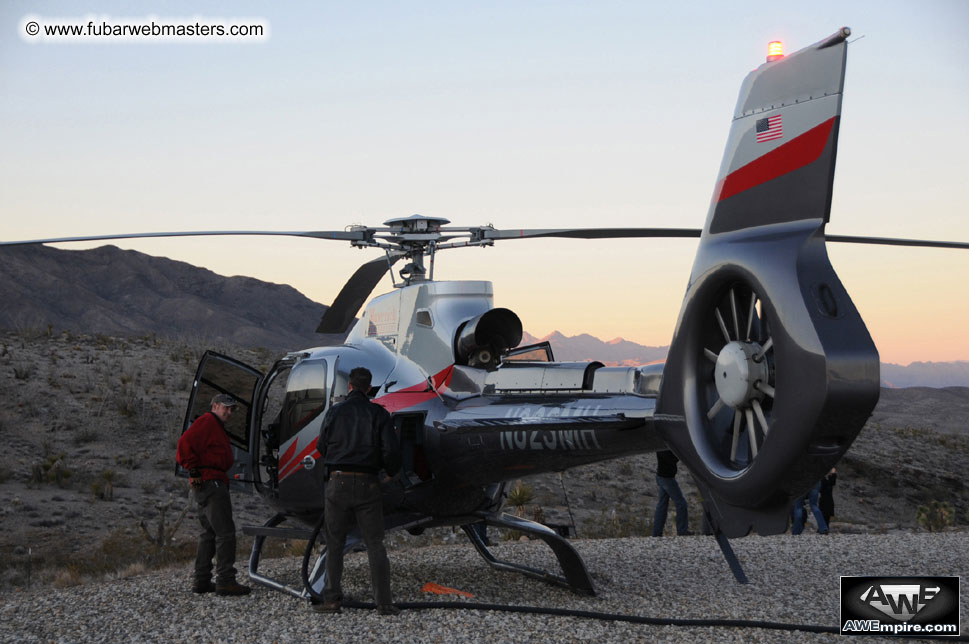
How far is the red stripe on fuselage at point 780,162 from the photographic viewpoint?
527 cm

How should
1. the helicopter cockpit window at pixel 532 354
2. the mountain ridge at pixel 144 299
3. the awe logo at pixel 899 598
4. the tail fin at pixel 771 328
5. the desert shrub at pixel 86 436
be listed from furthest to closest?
1. the mountain ridge at pixel 144 299
2. the desert shrub at pixel 86 436
3. the helicopter cockpit window at pixel 532 354
4. the awe logo at pixel 899 598
5. the tail fin at pixel 771 328

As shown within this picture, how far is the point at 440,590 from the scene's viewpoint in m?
9.16

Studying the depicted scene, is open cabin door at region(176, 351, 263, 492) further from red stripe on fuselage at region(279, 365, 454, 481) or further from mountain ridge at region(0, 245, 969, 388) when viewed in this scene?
mountain ridge at region(0, 245, 969, 388)

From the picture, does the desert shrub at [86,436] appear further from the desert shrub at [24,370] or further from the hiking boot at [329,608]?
the hiking boot at [329,608]

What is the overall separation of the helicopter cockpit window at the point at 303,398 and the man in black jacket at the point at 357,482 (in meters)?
1.07

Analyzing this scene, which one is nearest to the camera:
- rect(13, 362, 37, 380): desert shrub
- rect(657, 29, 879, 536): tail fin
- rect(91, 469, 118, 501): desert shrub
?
rect(657, 29, 879, 536): tail fin

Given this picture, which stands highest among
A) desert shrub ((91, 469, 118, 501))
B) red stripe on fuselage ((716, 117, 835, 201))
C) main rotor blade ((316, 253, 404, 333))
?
red stripe on fuselage ((716, 117, 835, 201))

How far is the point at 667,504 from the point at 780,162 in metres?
9.34

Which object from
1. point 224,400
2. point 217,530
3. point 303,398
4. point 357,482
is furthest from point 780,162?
point 217,530

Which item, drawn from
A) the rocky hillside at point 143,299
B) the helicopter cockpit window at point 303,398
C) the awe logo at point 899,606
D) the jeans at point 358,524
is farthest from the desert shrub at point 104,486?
the rocky hillside at point 143,299

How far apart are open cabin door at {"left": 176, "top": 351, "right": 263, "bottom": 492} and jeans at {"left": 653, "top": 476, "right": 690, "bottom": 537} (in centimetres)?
620

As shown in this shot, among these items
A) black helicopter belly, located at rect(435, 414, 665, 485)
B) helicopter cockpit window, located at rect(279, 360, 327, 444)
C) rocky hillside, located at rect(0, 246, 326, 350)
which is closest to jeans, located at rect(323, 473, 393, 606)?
black helicopter belly, located at rect(435, 414, 665, 485)

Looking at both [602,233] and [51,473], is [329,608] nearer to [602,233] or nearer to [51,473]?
[602,233]

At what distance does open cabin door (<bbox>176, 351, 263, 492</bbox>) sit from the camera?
9734 millimetres
